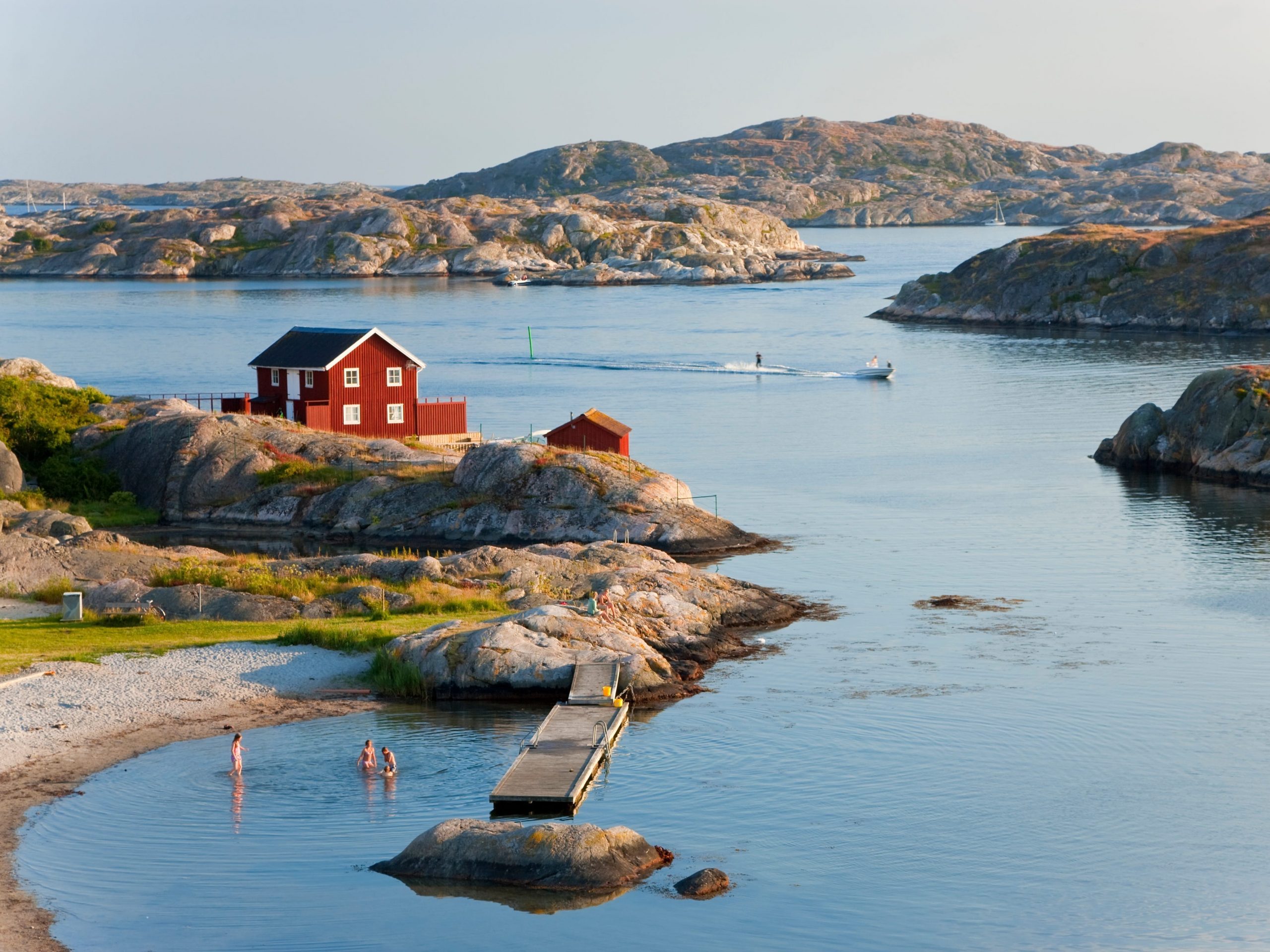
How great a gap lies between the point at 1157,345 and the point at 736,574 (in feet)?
334

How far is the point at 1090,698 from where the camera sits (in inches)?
1592

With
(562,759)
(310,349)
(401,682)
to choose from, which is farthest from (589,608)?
(310,349)

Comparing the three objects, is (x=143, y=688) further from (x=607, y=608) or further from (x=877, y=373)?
(x=877, y=373)

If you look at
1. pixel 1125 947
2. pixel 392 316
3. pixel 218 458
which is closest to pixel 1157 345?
pixel 392 316

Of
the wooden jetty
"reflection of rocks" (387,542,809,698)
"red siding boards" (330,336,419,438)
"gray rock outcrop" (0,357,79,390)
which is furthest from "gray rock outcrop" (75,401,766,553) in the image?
the wooden jetty

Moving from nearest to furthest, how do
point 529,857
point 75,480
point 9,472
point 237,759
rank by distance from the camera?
point 529,857 < point 237,759 < point 9,472 < point 75,480

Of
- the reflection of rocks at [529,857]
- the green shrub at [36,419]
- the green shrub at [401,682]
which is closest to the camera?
the reflection of rocks at [529,857]


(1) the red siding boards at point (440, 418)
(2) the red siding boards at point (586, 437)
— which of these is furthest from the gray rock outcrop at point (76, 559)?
(1) the red siding boards at point (440, 418)

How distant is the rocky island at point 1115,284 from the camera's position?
156375 mm

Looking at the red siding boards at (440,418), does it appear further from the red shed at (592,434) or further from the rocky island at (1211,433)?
the rocky island at (1211,433)

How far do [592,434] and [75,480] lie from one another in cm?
2357

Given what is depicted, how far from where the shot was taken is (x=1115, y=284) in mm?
167000

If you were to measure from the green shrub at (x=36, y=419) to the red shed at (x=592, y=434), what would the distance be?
75.8ft

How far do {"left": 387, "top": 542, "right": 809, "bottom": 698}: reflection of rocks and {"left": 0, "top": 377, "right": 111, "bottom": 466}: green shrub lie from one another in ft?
94.7
